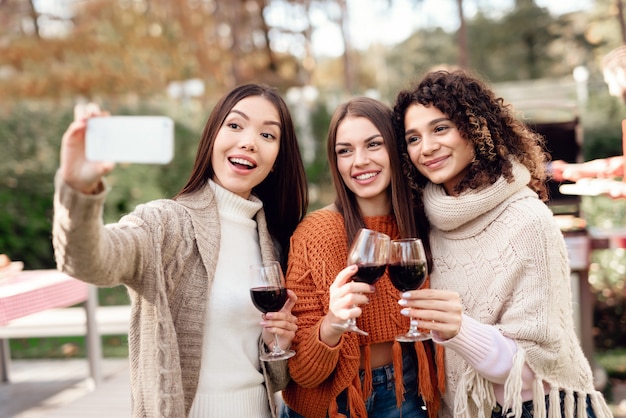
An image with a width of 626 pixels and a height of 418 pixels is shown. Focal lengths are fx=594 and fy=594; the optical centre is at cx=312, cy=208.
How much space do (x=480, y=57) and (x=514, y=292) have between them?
2283 centimetres

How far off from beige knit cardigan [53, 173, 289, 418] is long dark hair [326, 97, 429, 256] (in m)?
0.55

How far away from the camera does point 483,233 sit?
224cm

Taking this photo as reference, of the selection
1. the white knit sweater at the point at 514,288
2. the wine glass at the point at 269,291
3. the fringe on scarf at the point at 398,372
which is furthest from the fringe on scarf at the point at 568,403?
the wine glass at the point at 269,291

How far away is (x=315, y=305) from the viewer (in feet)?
7.38

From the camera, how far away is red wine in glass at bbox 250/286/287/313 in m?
1.99

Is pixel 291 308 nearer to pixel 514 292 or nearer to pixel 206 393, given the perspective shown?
pixel 206 393

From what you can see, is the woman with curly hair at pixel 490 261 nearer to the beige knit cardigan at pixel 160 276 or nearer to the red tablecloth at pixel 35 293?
the beige knit cardigan at pixel 160 276

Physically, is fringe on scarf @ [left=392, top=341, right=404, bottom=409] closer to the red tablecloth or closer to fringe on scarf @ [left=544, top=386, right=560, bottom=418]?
fringe on scarf @ [left=544, top=386, right=560, bottom=418]

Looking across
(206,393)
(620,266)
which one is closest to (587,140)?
(620,266)

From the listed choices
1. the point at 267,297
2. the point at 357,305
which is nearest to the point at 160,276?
the point at 267,297

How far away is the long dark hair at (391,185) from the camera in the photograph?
2.40m

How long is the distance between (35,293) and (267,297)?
3024mm

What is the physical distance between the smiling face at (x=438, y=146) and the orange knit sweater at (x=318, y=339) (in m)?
0.43

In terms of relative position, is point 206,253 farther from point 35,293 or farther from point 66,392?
point 66,392
